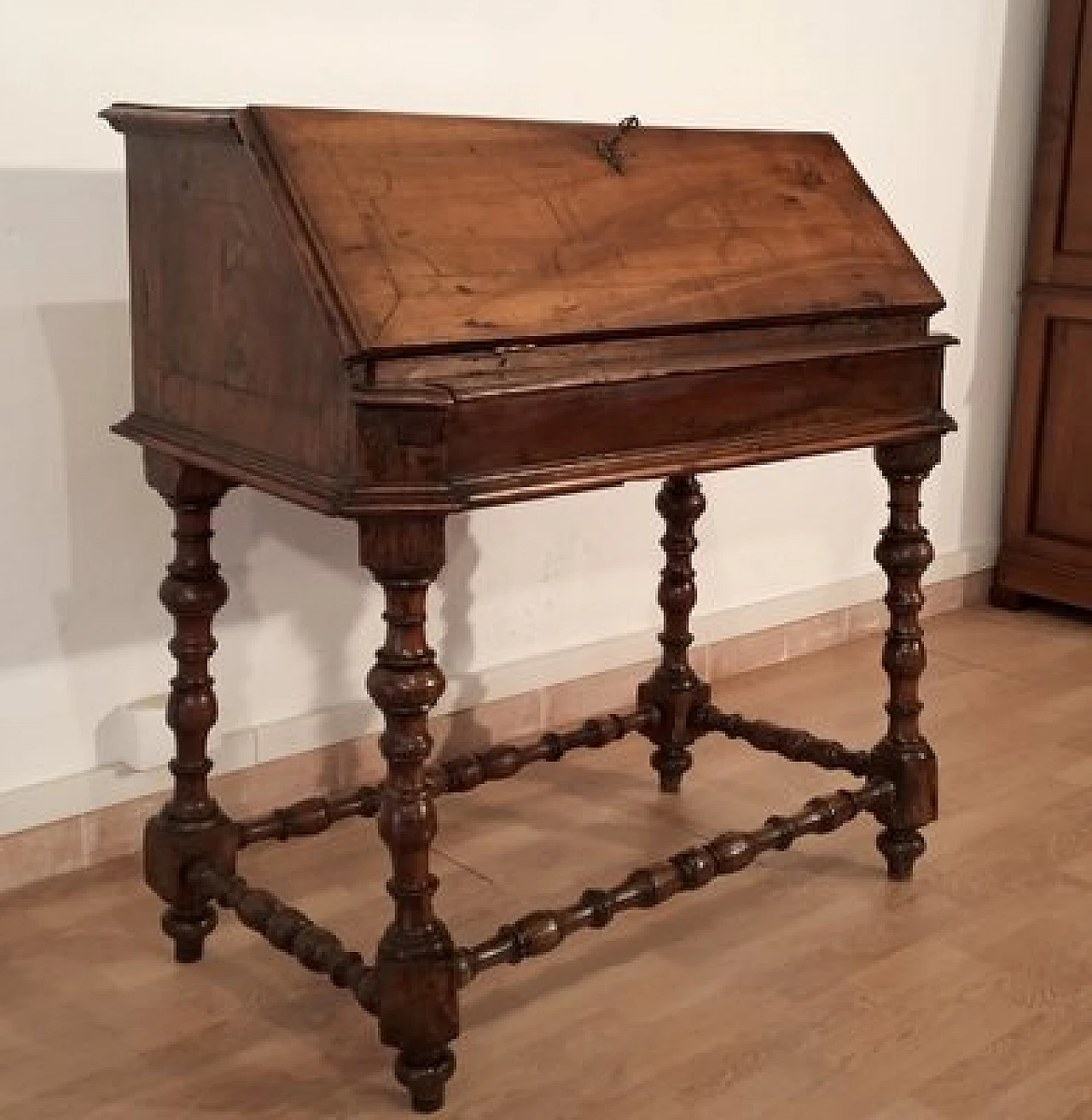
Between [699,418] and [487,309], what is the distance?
1.07 feet

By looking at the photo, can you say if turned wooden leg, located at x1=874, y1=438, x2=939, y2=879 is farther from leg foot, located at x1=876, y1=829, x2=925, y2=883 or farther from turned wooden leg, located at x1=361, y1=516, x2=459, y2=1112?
turned wooden leg, located at x1=361, y1=516, x2=459, y2=1112

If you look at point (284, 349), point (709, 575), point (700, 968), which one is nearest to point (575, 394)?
point (284, 349)

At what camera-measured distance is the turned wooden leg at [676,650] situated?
9.45ft

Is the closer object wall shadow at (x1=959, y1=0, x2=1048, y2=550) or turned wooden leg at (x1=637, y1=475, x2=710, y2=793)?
turned wooden leg at (x1=637, y1=475, x2=710, y2=793)

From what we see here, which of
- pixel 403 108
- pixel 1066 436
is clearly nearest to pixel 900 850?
pixel 403 108

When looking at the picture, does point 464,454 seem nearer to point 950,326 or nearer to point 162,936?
point 162,936

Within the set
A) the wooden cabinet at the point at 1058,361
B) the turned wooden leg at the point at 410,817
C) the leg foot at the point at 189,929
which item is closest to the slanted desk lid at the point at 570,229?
the turned wooden leg at the point at 410,817

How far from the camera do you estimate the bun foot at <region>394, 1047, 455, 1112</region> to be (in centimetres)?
200

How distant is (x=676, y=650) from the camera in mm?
2949

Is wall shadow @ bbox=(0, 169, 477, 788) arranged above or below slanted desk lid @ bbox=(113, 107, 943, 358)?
below

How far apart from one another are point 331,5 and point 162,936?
1.48 meters

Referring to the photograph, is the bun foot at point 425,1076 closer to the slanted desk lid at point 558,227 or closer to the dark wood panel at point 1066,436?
the slanted desk lid at point 558,227

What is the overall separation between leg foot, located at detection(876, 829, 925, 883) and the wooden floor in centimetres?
4

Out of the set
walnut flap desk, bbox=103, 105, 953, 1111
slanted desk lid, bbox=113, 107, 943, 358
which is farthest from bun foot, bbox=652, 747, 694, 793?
slanted desk lid, bbox=113, 107, 943, 358
